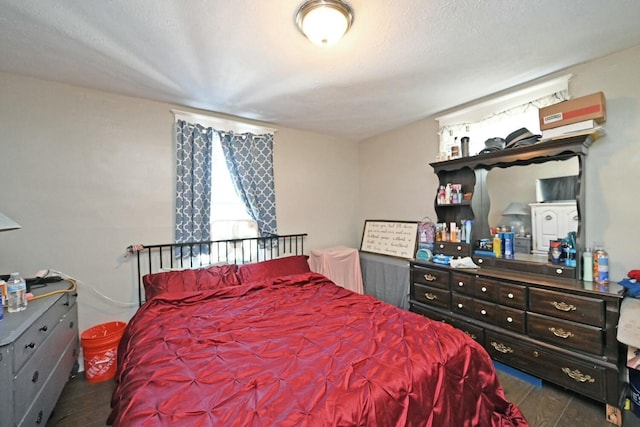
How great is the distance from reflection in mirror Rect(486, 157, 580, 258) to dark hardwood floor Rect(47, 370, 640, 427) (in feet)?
3.99

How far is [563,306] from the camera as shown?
178 cm

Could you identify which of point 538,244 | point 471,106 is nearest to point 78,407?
point 538,244

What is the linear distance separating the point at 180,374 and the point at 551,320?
7.70ft

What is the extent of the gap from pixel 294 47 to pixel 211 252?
6.88ft

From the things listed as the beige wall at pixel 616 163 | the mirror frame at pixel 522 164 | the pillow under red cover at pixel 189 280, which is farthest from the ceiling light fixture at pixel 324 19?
the pillow under red cover at pixel 189 280

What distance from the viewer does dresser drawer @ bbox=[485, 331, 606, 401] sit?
1.66 m

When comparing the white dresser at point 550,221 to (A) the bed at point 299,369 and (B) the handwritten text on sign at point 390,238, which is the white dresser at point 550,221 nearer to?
(B) the handwritten text on sign at point 390,238

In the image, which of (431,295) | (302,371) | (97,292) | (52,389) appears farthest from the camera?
(431,295)

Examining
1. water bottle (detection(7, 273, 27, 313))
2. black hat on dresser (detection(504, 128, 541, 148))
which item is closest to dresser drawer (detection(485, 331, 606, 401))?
black hat on dresser (detection(504, 128, 541, 148))

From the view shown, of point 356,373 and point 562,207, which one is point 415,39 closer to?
point 562,207

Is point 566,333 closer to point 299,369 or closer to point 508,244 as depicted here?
point 508,244

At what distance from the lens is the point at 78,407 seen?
1806 millimetres

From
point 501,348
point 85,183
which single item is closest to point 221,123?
point 85,183

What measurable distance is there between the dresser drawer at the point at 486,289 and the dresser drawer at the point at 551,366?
29 cm
